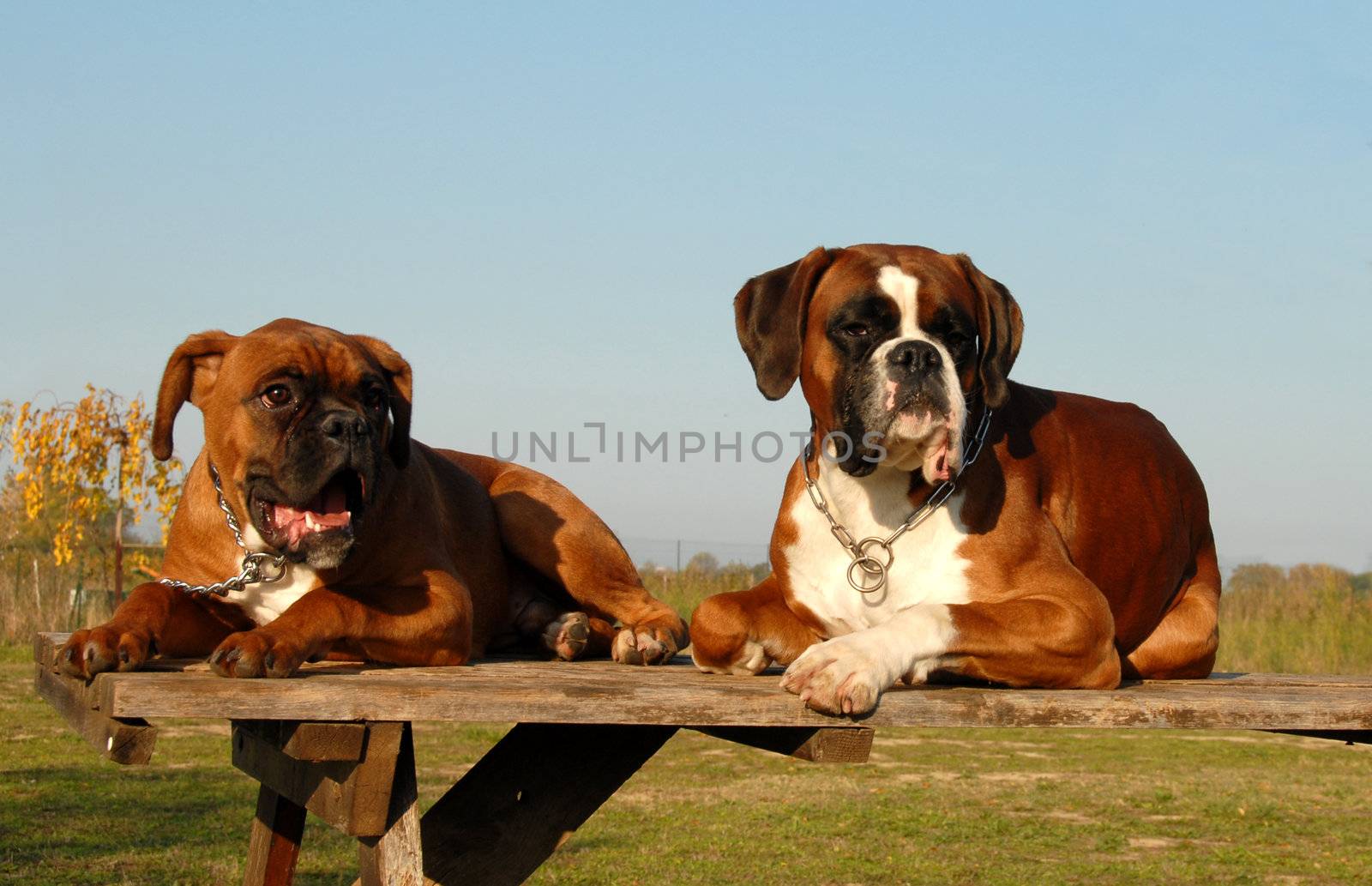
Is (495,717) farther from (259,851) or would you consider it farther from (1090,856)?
(1090,856)

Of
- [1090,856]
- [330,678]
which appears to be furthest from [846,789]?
[330,678]

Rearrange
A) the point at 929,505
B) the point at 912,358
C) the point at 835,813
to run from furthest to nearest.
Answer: the point at 835,813, the point at 929,505, the point at 912,358

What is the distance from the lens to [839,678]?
10.9ft

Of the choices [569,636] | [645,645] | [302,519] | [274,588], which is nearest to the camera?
[302,519]

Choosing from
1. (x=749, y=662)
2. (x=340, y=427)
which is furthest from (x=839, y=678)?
(x=340, y=427)

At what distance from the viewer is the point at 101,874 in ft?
22.8

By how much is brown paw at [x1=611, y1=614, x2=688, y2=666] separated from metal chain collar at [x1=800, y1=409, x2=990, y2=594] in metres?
1.11

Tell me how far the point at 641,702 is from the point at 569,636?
6.39 ft

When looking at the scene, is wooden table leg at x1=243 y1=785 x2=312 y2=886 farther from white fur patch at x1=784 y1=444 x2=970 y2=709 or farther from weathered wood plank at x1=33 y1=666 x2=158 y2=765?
white fur patch at x1=784 y1=444 x2=970 y2=709

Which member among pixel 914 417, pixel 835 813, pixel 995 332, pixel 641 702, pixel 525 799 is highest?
pixel 995 332

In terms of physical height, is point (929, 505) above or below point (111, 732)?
above

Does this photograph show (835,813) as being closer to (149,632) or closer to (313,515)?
(313,515)

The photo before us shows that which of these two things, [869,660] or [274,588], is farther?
[274,588]

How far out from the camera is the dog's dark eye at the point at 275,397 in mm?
4164
